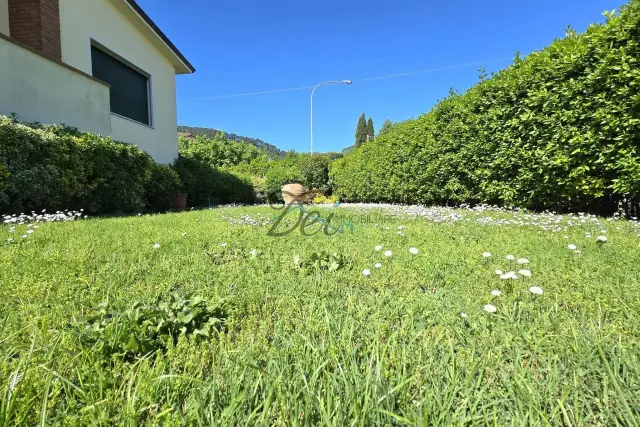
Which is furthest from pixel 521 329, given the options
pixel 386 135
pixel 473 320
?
pixel 386 135

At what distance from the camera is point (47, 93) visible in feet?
19.1

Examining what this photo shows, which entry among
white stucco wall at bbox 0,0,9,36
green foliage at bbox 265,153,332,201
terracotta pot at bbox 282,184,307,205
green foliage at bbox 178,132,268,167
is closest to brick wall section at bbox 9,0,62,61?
white stucco wall at bbox 0,0,9,36

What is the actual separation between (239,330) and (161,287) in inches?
25.5

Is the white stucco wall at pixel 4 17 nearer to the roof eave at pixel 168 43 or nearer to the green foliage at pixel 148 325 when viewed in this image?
the roof eave at pixel 168 43

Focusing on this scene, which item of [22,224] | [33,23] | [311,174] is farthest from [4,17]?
[311,174]

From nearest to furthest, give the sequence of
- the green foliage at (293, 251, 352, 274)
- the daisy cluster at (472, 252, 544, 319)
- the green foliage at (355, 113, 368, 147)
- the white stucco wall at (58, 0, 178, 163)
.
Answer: the daisy cluster at (472, 252, 544, 319) < the green foliage at (293, 251, 352, 274) < the white stucco wall at (58, 0, 178, 163) < the green foliage at (355, 113, 368, 147)

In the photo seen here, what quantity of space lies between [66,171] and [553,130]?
24.2 ft

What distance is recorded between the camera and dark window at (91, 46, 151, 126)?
8.54 meters

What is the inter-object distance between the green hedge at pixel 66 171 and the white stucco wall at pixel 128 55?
2324 millimetres

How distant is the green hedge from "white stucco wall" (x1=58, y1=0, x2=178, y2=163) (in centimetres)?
232

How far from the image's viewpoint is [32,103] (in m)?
5.59

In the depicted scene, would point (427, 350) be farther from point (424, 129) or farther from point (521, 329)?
point (424, 129)

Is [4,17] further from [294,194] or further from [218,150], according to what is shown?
[218,150]

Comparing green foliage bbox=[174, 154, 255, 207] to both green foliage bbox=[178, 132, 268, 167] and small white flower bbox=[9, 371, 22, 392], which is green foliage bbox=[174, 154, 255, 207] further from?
green foliage bbox=[178, 132, 268, 167]
